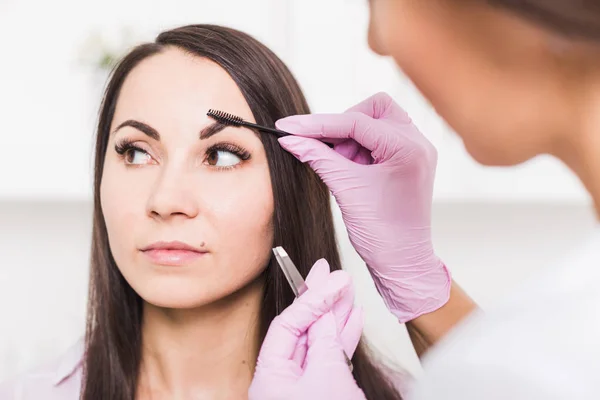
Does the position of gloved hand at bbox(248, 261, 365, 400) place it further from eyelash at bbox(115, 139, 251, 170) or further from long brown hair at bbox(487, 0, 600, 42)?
long brown hair at bbox(487, 0, 600, 42)

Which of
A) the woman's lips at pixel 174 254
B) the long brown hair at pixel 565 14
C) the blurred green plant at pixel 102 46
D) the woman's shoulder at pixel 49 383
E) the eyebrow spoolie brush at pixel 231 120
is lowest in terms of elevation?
the woman's shoulder at pixel 49 383

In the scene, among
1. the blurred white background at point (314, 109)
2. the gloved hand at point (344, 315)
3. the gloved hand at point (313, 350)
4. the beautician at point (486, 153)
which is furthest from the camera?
the blurred white background at point (314, 109)

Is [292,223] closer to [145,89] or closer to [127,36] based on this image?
[145,89]

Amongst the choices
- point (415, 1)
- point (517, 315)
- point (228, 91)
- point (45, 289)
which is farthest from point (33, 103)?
point (517, 315)

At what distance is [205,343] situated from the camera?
1.23 m

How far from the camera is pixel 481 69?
0.76 m

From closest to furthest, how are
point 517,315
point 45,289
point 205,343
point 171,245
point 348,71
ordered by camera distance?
1. point 517,315
2. point 171,245
3. point 205,343
4. point 348,71
5. point 45,289

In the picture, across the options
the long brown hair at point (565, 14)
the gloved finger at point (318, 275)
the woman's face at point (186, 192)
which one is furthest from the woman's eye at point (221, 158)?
the long brown hair at point (565, 14)

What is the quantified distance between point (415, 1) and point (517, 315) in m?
0.36

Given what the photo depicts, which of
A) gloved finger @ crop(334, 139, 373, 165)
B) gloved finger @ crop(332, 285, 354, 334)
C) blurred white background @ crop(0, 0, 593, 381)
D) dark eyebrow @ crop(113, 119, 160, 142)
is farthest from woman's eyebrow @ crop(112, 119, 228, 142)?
blurred white background @ crop(0, 0, 593, 381)

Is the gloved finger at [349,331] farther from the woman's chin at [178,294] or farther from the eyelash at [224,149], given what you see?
the eyelash at [224,149]

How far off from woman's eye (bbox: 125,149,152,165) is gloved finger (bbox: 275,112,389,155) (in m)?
0.23

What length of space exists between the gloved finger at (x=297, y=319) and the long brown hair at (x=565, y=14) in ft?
1.72

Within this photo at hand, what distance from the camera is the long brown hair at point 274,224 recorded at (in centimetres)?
117
